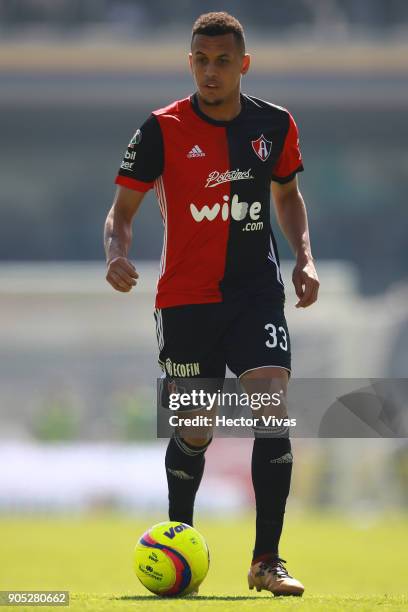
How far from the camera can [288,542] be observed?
12.8m

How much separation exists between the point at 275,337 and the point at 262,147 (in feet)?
2.56

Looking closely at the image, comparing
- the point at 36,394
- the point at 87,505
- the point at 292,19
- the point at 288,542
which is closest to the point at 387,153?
the point at 292,19

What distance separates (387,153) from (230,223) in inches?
1298

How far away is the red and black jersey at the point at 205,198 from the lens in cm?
534

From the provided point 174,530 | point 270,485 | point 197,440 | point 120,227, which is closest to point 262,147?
point 120,227

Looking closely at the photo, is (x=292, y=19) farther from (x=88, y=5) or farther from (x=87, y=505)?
(x=87, y=505)

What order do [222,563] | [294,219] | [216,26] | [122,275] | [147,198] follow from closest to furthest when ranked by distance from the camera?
[122,275]
[216,26]
[294,219]
[222,563]
[147,198]

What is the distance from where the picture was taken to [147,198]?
32.8 metres

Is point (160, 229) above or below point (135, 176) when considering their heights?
below

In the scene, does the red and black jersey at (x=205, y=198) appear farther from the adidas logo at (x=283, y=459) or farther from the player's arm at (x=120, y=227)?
the adidas logo at (x=283, y=459)

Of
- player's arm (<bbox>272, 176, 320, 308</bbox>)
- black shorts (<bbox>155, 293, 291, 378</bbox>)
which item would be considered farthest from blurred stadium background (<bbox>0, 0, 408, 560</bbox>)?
black shorts (<bbox>155, 293, 291, 378</bbox>)

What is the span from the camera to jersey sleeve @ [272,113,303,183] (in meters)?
5.55

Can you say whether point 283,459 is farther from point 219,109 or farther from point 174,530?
point 219,109

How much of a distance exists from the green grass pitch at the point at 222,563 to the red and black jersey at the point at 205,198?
1.23 meters
